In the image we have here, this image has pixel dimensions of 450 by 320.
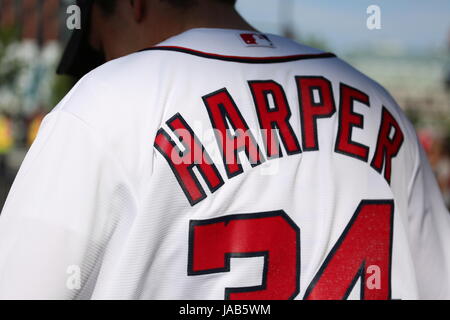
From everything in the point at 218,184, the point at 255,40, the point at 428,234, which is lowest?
the point at 428,234

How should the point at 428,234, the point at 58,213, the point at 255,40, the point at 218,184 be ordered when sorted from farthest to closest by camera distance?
the point at 428,234 → the point at 255,40 → the point at 218,184 → the point at 58,213

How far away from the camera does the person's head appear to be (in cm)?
158

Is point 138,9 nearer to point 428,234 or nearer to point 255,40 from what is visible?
point 255,40

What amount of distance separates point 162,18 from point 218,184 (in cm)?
46

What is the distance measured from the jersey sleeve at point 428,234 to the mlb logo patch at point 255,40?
0.51 m

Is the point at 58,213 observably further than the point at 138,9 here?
No

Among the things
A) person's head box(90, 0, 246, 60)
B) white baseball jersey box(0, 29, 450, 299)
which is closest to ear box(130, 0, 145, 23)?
person's head box(90, 0, 246, 60)

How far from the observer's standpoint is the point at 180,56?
4.90ft

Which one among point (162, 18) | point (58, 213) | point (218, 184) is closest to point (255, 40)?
point (162, 18)

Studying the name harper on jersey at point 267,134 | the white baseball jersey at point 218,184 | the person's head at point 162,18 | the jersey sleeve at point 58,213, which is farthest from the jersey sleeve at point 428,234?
the jersey sleeve at point 58,213

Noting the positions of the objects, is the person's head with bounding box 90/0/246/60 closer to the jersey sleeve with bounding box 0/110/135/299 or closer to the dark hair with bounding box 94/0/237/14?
the dark hair with bounding box 94/0/237/14

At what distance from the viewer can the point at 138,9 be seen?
1.58m
